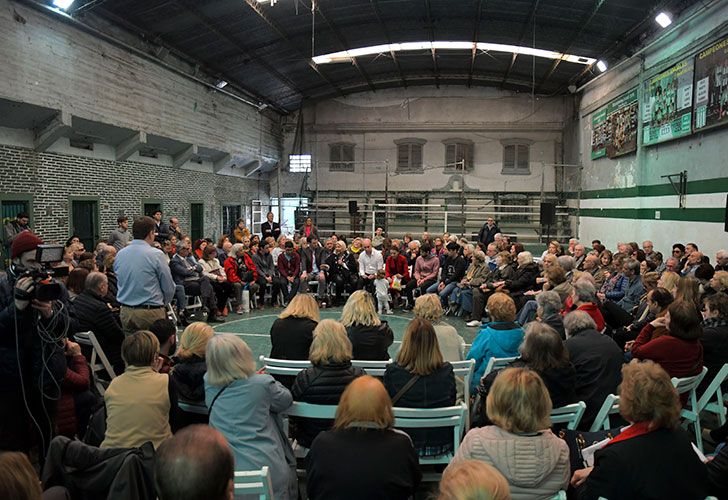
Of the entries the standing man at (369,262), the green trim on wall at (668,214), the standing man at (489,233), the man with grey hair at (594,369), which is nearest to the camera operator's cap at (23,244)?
the man with grey hair at (594,369)

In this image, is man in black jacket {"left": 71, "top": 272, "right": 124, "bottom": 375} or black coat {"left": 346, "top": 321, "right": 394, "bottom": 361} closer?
black coat {"left": 346, "top": 321, "right": 394, "bottom": 361}

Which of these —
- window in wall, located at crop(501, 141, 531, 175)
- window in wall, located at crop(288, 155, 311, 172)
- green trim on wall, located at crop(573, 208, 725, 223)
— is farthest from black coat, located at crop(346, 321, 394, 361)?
window in wall, located at crop(288, 155, 311, 172)

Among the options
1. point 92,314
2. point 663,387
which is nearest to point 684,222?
point 663,387

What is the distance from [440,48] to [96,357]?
14773 mm

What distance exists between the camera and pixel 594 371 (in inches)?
143

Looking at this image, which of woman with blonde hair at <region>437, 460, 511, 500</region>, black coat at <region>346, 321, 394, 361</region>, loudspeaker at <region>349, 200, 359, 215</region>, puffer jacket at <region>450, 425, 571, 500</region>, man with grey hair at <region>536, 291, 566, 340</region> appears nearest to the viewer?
woman with blonde hair at <region>437, 460, 511, 500</region>

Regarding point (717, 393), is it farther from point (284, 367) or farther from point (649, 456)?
point (284, 367)

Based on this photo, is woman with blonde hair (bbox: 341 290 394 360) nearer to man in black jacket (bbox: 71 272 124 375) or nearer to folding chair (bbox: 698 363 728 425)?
man in black jacket (bbox: 71 272 124 375)

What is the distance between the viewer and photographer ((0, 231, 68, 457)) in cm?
313

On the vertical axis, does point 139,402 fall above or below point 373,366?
above

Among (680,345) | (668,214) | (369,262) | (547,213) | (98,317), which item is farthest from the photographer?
(547,213)

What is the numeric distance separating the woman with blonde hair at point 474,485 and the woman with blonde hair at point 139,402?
1.88 meters

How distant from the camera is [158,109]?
43.3 ft

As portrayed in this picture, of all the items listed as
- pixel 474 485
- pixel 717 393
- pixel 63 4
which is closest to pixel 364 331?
pixel 717 393
